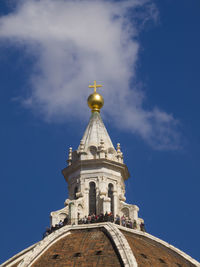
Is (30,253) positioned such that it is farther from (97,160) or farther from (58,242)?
(97,160)

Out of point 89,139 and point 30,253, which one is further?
point 89,139

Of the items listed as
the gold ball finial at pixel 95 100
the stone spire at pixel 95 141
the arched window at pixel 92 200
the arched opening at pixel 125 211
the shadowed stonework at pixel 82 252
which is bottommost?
the shadowed stonework at pixel 82 252

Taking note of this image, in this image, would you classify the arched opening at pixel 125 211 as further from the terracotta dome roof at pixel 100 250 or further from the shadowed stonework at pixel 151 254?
the shadowed stonework at pixel 151 254

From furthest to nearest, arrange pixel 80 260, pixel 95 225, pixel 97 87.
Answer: pixel 97 87, pixel 95 225, pixel 80 260

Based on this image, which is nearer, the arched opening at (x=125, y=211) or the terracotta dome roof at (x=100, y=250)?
the terracotta dome roof at (x=100, y=250)

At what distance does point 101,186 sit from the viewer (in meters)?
66.8

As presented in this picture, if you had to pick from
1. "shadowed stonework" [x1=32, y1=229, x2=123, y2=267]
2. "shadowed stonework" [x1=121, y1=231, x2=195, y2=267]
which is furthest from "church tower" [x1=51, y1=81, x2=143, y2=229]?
"shadowed stonework" [x1=32, y1=229, x2=123, y2=267]

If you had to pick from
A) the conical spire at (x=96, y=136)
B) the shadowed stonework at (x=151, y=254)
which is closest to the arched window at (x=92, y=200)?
the conical spire at (x=96, y=136)

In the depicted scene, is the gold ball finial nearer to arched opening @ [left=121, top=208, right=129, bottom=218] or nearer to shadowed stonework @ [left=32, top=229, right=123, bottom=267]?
arched opening @ [left=121, top=208, right=129, bottom=218]

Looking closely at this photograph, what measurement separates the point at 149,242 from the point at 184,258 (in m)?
2.32

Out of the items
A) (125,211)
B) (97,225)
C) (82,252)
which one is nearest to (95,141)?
(125,211)

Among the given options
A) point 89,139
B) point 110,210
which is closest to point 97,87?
point 89,139

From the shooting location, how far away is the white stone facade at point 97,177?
216ft

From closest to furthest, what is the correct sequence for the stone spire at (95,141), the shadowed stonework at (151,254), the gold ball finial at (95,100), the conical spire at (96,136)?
the shadowed stonework at (151,254) → the stone spire at (95,141) → the conical spire at (96,136) → the gold ball finial at (95,100)
